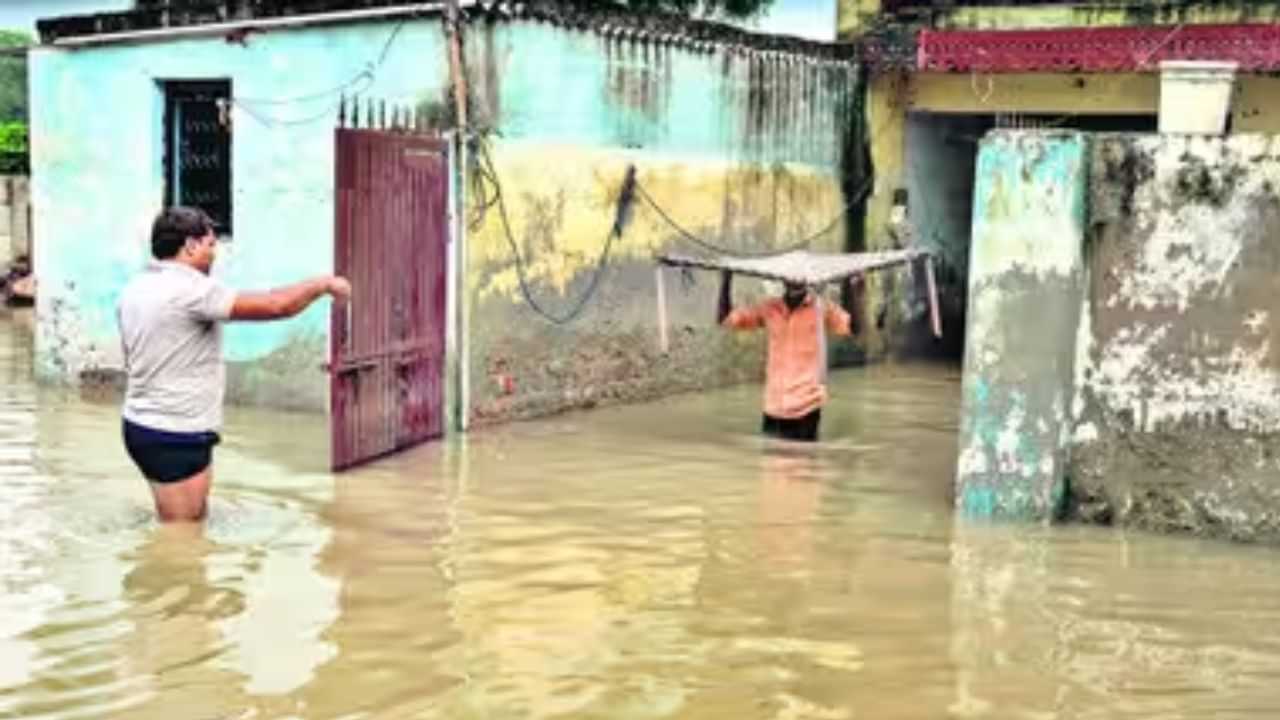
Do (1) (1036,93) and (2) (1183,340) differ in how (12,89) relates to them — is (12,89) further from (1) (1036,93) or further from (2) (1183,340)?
(2) (1183,340)

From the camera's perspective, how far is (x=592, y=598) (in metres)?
6.76

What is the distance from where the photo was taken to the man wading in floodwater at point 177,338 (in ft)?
22.0

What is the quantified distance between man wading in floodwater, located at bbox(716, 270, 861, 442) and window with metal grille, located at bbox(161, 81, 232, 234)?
4127 millimetres

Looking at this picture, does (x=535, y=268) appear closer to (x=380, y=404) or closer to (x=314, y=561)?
(x=380, y=404)

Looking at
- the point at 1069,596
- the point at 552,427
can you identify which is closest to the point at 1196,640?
the point at 1069,596

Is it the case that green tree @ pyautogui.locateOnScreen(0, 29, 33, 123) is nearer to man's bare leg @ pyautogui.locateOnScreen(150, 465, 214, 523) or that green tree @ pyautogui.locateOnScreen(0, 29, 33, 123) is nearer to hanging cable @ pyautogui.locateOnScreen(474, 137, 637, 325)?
hanging cable @ pyautogui.locateOnScreen(474, 137, 637, 325)

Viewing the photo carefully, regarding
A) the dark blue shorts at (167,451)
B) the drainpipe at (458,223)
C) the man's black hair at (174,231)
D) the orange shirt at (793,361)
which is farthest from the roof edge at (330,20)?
the dark blue shorts at (167,451)

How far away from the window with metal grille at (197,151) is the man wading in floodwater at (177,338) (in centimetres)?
593

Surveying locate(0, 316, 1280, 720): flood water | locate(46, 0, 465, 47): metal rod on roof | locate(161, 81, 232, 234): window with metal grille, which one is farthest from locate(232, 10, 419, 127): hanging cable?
locate(0, 316, 1280, 720): flood water

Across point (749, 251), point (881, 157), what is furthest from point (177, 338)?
point (881, 157)

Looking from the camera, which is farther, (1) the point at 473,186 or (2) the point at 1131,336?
(1) the point at 473,186

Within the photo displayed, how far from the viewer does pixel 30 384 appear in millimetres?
13555

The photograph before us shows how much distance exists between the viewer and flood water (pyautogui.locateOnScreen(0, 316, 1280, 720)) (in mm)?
5473

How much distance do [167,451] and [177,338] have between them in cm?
50
